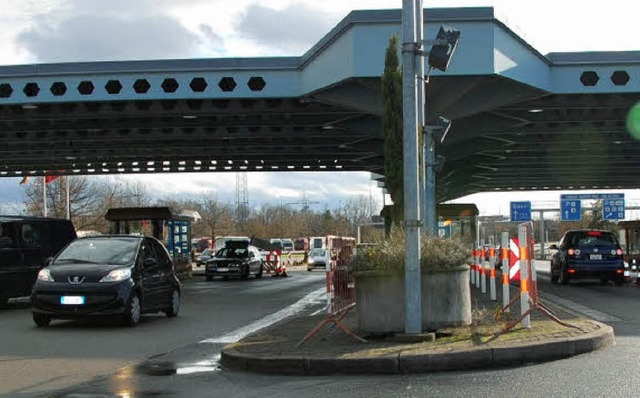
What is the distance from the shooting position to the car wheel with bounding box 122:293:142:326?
12.9 m

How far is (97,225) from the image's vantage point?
57906 mm

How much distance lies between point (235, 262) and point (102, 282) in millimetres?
20722

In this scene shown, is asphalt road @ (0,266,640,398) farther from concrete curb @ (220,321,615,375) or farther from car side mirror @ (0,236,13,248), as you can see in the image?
car side mirror @ (0,236,13,248)

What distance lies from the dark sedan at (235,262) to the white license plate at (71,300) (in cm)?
2078

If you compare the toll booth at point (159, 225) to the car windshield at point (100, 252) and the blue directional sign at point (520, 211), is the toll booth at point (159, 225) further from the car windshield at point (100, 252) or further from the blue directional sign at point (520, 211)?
the blue directional sign at point (520, 211)

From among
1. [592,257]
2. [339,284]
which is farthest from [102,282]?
[592,257]

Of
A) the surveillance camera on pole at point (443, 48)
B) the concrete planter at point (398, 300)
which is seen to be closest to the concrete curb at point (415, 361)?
the concrete planter at point (398, 300)

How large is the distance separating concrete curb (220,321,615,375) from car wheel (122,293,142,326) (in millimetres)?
4575

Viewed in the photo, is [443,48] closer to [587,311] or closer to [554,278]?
[587,311]

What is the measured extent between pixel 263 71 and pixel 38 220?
9.12m

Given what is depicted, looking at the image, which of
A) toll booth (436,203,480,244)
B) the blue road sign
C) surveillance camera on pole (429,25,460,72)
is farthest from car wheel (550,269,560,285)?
the blue road sign

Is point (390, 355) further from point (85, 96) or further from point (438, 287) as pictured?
point (85, 96)

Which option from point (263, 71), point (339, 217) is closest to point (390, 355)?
point (263, 71)

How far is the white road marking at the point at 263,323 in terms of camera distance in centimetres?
1162
